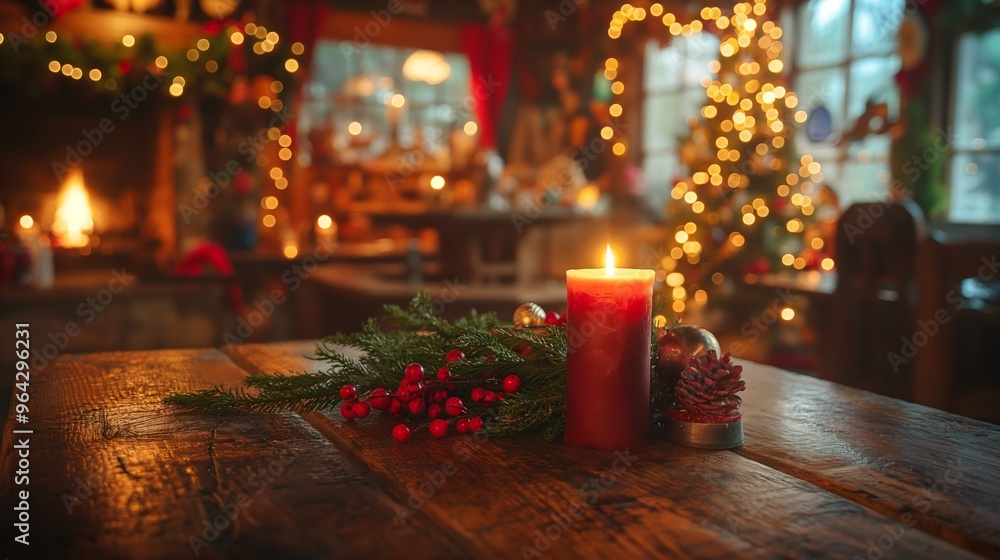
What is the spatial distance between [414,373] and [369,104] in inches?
250

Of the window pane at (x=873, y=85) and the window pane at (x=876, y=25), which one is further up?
the window pane at (x=876, y=25)

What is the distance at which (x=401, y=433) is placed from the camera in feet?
2.51

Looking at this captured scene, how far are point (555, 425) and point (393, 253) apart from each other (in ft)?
17.6

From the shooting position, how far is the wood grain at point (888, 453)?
0.61m

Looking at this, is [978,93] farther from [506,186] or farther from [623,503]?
[623,503]

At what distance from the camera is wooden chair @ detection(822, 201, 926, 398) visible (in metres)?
2.16

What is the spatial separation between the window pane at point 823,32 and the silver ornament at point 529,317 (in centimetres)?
424

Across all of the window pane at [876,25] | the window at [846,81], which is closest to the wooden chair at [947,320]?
the window at [846,81]

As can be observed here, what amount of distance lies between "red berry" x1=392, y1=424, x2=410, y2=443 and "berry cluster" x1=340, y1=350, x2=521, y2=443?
4 cm

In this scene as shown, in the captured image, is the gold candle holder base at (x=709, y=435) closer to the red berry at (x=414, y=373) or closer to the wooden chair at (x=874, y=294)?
the red berry at (x=414, y=373)

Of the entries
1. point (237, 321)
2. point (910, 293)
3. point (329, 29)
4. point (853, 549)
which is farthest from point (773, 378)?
point (329, 29)

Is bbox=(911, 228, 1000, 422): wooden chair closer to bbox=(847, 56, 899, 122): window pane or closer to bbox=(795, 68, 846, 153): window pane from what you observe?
bbox=(847, 56, 899, 122): window pane

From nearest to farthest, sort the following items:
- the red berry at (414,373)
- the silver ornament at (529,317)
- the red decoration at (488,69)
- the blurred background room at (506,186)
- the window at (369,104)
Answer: the red berry at (414,373) < the silver ornament at (529,317) < the blurred background room at (506,186) < the window at (369,104) < the red decoration at (488,69)

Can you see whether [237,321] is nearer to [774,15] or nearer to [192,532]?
[192,532]
